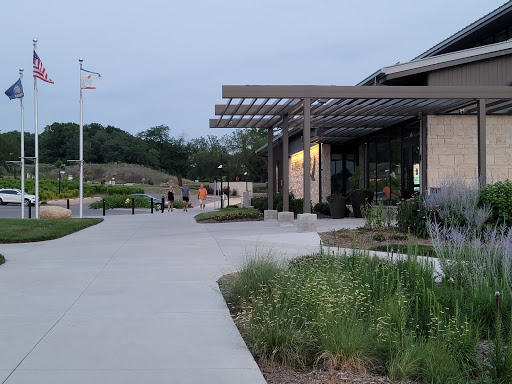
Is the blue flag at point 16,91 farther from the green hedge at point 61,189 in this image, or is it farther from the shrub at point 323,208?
the green hedge at point 61,189

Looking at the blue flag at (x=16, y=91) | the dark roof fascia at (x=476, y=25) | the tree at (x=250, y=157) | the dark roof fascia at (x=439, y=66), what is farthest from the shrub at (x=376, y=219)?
the tree at (x=250, y=157)

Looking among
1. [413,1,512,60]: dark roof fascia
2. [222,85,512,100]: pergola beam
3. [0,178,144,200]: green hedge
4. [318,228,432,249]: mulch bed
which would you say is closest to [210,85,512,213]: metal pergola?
[222,85,512,100]: pergola beam

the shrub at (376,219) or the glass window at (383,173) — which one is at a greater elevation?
the glass window at (383,173)

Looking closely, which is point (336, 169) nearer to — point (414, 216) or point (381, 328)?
point (414, 216)

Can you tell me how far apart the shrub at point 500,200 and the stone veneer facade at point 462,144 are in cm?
529

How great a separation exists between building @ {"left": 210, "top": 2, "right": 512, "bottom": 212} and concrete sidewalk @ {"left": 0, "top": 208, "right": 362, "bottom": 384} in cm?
498

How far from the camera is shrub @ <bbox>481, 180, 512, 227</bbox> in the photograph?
14.3m

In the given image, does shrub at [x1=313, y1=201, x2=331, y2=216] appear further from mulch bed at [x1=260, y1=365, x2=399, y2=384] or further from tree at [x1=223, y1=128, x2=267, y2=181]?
tree at [x1=223, y1=128, x2=267, y2=181]

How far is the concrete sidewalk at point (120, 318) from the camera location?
16.8 feet

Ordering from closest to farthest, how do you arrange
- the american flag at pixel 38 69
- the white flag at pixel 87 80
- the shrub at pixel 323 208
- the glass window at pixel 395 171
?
1. the glass window at pixel 395 171
2. the american flag at pixel 38 69
3. the shrub at pixel 323 208
4. the white flag at pixel 87 80

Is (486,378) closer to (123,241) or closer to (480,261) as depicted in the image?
(480,261)

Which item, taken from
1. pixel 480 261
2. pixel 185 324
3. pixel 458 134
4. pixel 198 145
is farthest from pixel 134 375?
pixel 198 145

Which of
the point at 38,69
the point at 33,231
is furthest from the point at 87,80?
the point at 33,231

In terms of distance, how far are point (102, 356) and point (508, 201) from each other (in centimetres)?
1167
